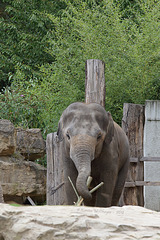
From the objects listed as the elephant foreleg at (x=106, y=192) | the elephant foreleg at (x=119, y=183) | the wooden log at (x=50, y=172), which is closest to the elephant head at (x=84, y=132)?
the elephant foreleg at (x=106, y=192)

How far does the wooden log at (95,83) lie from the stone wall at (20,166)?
1.75 meters

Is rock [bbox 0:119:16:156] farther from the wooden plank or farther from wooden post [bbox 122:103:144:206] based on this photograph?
the wooden plank

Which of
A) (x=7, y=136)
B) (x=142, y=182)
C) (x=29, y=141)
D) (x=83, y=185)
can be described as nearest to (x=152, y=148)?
(x=142, y=182)

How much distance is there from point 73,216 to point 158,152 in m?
6.02

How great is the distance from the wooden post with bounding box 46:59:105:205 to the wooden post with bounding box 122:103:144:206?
1.16 meters

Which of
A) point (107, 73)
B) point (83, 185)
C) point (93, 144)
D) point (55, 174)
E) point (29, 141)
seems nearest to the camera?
point (83, 185)

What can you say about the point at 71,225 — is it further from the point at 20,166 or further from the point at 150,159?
the point at 20,166

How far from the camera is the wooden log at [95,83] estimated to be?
264 inches

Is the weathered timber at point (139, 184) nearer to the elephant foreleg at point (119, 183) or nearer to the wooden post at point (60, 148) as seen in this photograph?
the wooden post at point (60, 148)

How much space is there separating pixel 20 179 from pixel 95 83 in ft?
7.62

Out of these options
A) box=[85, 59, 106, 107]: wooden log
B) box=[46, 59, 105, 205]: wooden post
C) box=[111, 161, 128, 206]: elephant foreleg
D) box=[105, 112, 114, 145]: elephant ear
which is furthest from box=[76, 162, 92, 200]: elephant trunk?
box=[85, 59, 106, 107]: wooden log

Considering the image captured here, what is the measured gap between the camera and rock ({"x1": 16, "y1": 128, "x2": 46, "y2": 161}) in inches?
338

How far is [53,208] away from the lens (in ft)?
7.53

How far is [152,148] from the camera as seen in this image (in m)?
7.98
